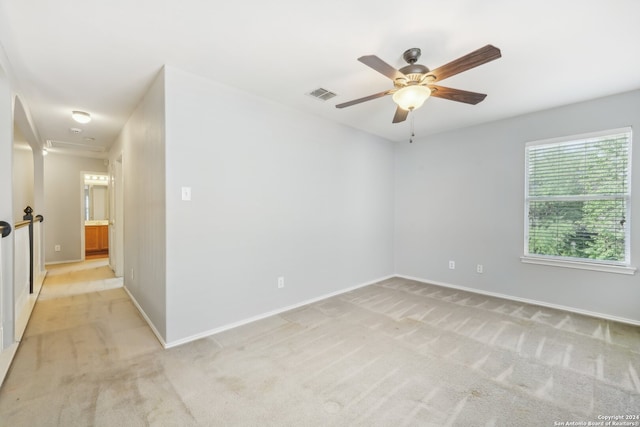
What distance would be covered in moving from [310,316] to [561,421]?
7.05ft

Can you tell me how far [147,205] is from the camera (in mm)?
2920

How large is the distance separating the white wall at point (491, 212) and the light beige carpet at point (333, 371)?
0.40m

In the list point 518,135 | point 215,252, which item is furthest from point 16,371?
point 518,135

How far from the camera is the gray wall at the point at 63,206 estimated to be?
→ 5.89 m

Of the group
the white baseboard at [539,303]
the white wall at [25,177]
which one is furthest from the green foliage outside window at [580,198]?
the white wall at [25,177]

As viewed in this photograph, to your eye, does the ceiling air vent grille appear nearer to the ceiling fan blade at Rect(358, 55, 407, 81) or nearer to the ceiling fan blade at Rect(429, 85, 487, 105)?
the ceiling fan blade at Rect(358, 55, 407, 81)

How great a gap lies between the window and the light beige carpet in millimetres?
798

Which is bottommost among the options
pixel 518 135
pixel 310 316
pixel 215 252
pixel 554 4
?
pixel 310 316

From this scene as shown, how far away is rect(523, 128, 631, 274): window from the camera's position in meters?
3.02

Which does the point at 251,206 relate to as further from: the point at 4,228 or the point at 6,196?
the point at 6,196

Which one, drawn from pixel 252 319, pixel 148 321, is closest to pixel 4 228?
pixel 148 321

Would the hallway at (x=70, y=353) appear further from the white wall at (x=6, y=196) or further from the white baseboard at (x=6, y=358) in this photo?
the white wall at (x=6, y=196)

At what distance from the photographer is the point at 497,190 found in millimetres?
3852

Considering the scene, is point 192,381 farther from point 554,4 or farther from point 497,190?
point 497,190
